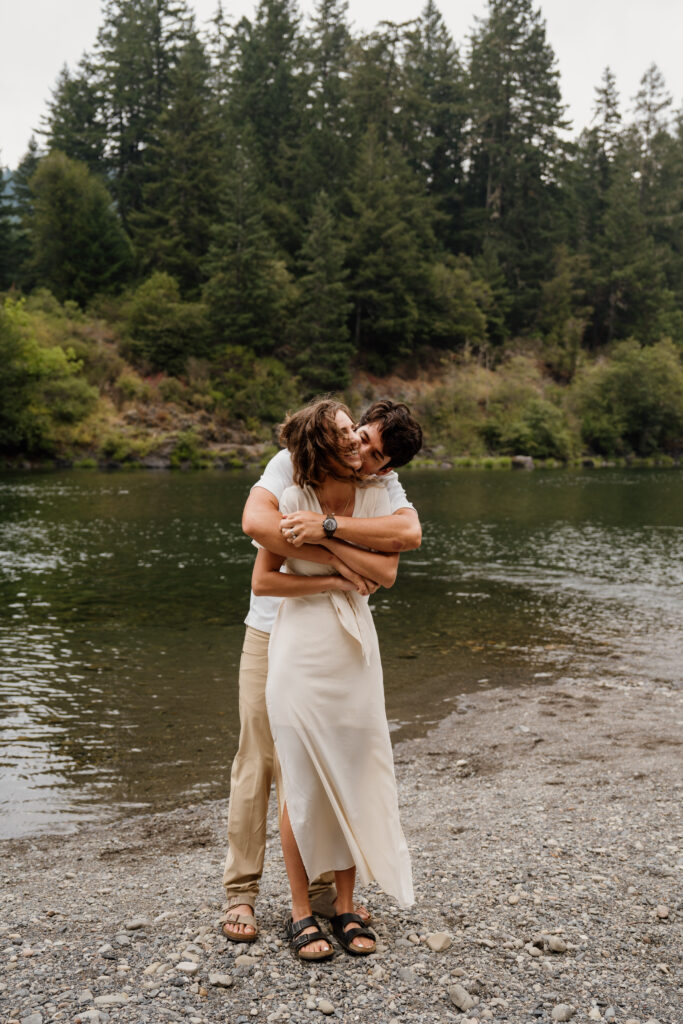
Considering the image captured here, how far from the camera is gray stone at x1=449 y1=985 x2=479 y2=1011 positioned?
132 inches

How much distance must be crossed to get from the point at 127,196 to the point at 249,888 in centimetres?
7985

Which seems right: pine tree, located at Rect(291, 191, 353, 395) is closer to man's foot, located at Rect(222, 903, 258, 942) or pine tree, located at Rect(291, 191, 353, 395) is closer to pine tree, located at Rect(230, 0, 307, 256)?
pine tree, located at Rect(230, 0, 307, 256)

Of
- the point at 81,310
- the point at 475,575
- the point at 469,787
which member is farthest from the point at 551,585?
the point at 81,310

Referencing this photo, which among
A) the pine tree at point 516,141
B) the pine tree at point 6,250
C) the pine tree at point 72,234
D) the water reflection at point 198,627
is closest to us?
the water reflection at point 198,627

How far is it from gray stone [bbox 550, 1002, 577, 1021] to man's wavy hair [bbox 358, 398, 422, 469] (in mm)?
2305

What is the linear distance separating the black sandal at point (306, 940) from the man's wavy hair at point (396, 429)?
6.95 feet

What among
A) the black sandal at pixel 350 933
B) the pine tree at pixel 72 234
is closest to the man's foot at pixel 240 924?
the black sandal at pixel 350 933

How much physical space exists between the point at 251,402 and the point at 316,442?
184 feet

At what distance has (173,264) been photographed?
65.1 meters

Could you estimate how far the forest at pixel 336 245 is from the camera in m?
59.2

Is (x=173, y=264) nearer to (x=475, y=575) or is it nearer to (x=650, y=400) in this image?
Answer: (x=650, y=400)

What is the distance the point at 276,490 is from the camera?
3.70 m

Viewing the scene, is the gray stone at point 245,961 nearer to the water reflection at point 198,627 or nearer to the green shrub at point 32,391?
the water reflection at point 198,627

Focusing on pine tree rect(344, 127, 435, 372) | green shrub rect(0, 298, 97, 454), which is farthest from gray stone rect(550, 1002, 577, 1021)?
pine tree rect(344, 127, 435, 372)
